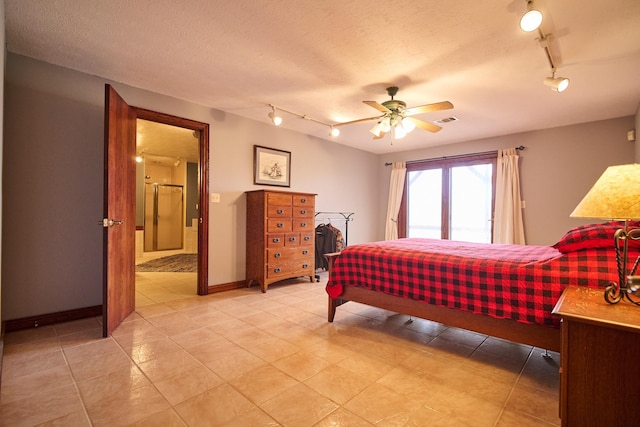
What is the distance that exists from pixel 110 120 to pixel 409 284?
2813 millimetres

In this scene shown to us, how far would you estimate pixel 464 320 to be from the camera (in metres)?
2.04

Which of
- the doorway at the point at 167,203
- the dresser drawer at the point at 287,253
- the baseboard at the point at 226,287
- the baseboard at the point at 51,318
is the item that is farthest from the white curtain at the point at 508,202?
the doorway at the point at 167,203

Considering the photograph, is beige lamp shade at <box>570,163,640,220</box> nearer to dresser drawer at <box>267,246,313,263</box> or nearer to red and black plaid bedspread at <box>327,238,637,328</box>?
red and black plaid bedspread at <box>327,238,637,328</box>

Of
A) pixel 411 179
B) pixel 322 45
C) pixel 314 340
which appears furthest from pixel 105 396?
pixel 411 179

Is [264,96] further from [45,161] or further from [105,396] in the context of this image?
[105,396]

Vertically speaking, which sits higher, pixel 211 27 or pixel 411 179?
pixel 211 27

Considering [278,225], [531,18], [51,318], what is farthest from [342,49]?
[51,318]

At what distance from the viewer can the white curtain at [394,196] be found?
19.9 ft

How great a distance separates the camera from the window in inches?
201

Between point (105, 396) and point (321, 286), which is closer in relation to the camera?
point (105, 396)

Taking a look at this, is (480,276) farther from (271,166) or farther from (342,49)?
(271,166)

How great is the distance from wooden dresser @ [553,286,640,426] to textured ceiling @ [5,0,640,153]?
1868mm

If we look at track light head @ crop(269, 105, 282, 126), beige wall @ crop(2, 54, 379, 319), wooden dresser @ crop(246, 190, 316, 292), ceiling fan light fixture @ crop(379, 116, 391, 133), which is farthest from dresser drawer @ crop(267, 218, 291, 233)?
ceiling fan light fixture @ crop(379, 116, 391, 133)

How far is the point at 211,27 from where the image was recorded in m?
2.12
